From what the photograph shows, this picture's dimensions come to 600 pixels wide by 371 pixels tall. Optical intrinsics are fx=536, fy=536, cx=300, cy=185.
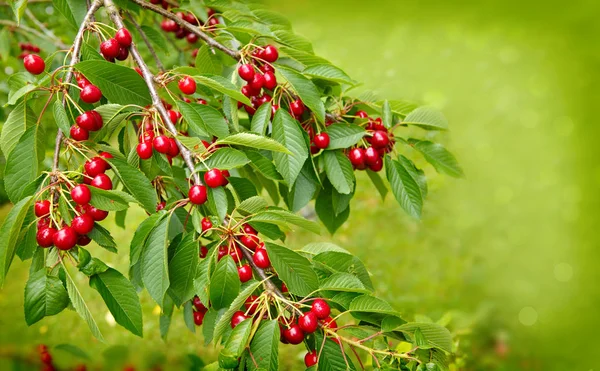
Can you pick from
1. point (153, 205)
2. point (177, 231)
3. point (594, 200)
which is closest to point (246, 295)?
point (153, 205)

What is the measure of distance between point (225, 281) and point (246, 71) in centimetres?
62

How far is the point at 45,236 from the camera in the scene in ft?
3.74

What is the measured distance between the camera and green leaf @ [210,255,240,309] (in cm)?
117

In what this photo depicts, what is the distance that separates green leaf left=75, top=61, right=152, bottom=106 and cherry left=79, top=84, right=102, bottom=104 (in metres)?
0.02

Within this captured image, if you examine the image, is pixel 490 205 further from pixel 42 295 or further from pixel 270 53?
pixel 42 295

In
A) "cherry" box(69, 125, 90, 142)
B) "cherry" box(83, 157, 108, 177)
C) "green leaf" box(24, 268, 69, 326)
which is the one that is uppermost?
"cherry" box(69, 125, 90, 142)

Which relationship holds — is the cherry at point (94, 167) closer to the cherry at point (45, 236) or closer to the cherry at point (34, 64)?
the cherry at point (45, 236)

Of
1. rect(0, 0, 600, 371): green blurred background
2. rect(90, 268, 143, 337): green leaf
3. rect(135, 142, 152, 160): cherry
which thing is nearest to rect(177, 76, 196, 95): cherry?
rect(135, 142, 152, 160): cherry

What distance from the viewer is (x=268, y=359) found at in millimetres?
1109

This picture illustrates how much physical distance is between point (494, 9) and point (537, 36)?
0.65 m

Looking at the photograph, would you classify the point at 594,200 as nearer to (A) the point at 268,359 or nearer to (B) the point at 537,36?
(B) the point at 537,36

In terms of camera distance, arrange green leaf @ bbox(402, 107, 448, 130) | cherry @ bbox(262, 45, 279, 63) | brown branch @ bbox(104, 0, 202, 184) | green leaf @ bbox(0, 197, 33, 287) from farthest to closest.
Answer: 1. green leaf @ bbox(402, 107, 448, 130)
2. cherry @ bbox(262, 45, 279, 63)
3. brown branch @ bbox(104, 0, 202, 184)
4. green leaf @ bbox(0, 197, 33, 287)

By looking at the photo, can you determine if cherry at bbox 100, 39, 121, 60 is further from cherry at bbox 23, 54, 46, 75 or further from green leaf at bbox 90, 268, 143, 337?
green leaf at bbox 90, 268, 143, 337

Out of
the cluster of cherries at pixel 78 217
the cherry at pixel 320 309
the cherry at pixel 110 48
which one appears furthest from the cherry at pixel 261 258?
the cherry at pixel 110 48
